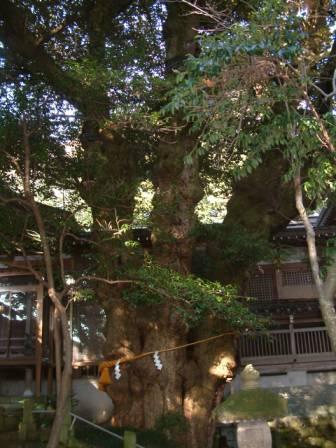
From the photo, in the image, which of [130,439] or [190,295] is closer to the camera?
[130,439]

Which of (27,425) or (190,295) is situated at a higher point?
(190,295)

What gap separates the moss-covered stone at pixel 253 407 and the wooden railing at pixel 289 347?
840cm

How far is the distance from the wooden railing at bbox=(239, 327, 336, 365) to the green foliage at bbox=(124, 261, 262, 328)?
5693 millimetres

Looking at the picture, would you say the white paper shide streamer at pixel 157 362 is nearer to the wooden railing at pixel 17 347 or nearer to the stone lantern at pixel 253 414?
the stone lantern at pixel 253 414

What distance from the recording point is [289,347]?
14.9m

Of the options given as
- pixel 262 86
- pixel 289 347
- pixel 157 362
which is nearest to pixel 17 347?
pixel 157 362

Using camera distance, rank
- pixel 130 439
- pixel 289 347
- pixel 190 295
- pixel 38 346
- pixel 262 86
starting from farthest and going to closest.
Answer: pixel 289 347
pixel 38 346
pixel 190 295
pixel 130 439
pixel 262 86

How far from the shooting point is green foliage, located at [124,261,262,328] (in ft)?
28.8

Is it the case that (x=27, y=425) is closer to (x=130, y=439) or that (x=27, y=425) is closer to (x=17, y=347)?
(x=130, y=439)

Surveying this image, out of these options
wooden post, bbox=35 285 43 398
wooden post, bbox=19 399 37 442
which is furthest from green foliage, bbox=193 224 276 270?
wooden post, bbox=35 285 43 398

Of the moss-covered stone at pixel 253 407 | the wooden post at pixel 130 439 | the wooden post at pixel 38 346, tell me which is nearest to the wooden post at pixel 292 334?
the wooden post at pixel 38 346

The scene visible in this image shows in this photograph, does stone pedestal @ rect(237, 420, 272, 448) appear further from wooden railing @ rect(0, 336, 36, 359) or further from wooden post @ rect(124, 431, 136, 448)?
wooden railing @ rect(0, 336, 36, 359)

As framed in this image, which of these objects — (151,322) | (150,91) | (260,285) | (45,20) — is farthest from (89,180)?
Result: (260,285)

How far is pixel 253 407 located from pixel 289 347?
30.1 feet
